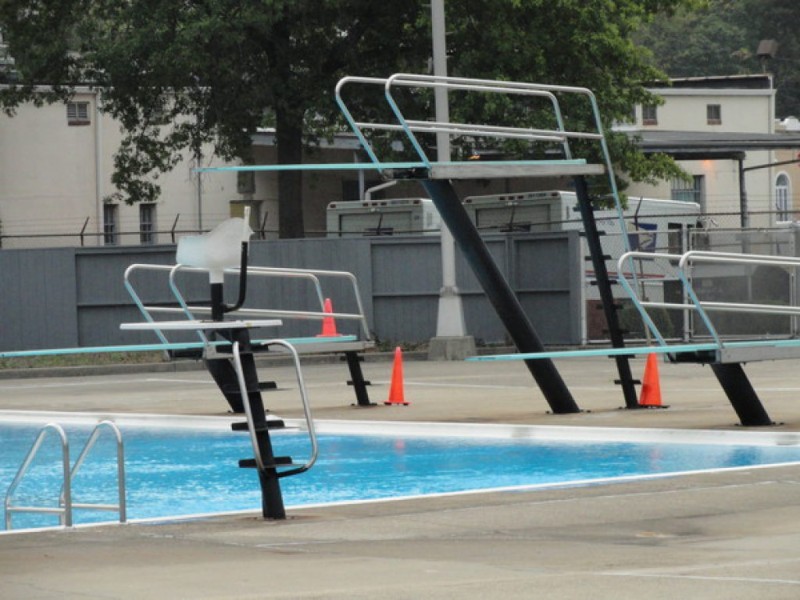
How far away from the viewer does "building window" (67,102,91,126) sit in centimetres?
4841

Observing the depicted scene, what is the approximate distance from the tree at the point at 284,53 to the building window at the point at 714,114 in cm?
2419

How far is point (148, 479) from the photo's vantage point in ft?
47.5

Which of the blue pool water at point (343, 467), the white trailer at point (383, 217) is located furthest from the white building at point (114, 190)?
the blue pool water at point (343, 467)

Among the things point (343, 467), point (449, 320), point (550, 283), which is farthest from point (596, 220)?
point (343, 467)

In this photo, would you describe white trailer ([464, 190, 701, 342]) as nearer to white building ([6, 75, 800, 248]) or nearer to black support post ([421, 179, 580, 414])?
white building ([6, 75, 800, 248])

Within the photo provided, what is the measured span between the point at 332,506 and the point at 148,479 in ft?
11.3

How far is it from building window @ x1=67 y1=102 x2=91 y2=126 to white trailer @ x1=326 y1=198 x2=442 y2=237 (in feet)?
39.3

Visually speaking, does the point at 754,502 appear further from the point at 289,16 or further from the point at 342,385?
the point at 289,16

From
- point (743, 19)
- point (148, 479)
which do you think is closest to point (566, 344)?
point (148, 479)

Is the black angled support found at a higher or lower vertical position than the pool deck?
higher

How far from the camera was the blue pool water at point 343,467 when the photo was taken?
1305cm

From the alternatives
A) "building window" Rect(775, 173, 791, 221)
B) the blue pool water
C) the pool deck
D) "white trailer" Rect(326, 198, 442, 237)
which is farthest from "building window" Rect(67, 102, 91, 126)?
the pool deck

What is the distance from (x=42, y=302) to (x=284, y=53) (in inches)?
309

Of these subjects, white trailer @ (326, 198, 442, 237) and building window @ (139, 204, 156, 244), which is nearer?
white trailer @ (326, 198, 442, 237)
